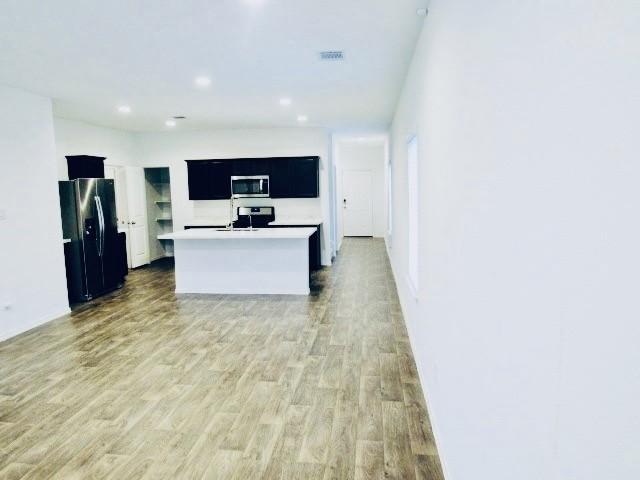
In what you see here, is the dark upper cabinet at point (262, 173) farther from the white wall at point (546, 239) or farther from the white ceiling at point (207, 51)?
the white wall at point (546, 239)

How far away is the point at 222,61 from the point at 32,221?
312 centimetres

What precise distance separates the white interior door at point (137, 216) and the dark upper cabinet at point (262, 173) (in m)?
1.15

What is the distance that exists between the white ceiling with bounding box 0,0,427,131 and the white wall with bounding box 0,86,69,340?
0.37 metres

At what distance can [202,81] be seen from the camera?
15.8 ft

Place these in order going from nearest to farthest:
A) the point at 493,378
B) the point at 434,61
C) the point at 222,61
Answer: the point at 493,378
the point at 434,61
the point at 222,61

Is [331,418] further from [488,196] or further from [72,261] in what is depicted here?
[72,261]

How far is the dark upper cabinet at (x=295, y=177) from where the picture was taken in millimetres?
8398

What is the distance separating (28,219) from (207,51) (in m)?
3.14

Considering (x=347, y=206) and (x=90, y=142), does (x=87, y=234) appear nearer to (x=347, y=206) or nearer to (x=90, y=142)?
(x=90, y=142)

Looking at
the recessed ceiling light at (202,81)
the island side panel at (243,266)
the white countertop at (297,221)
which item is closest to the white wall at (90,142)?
the island side panel at (243,266)

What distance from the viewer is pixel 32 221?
5199mm

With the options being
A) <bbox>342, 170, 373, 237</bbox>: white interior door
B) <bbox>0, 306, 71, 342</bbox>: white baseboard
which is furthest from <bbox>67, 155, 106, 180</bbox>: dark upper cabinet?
<bbox>342, 170, 373, 237</bbox>: white interior door

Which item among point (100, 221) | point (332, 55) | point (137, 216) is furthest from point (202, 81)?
point (137, 216)

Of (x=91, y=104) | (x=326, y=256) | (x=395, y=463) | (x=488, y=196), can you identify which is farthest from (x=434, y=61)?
(x=326, y=256)
